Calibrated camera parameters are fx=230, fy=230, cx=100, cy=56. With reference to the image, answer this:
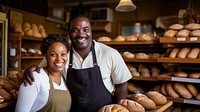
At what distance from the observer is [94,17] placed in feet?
19.1

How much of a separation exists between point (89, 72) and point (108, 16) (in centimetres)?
416

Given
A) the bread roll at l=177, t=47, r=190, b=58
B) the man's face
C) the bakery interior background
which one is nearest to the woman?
the man's face

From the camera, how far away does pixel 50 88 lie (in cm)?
140

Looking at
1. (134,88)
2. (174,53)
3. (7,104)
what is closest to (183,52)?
(174,53)

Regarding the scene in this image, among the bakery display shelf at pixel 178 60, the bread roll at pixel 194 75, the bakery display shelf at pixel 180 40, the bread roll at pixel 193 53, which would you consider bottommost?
the bread roll at pixel 194 75

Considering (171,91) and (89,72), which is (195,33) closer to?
(171,91)

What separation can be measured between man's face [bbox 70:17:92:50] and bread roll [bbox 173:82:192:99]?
49.6 inches

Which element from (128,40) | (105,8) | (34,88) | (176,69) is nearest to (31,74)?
(34,88)

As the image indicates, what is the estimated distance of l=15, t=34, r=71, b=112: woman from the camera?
1313mm

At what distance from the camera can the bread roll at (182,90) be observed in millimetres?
2346

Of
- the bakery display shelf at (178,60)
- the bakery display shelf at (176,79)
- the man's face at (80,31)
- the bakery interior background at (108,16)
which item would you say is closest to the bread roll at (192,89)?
the bakery display shelf at (176,79)

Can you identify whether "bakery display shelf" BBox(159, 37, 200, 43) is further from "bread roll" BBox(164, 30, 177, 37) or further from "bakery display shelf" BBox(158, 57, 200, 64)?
"bakery display shelf" BBox(158, 57, 200, 64)

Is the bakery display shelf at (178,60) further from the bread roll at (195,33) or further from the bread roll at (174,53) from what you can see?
the bread roll at (195,33)

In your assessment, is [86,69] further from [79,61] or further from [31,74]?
[31,74]
